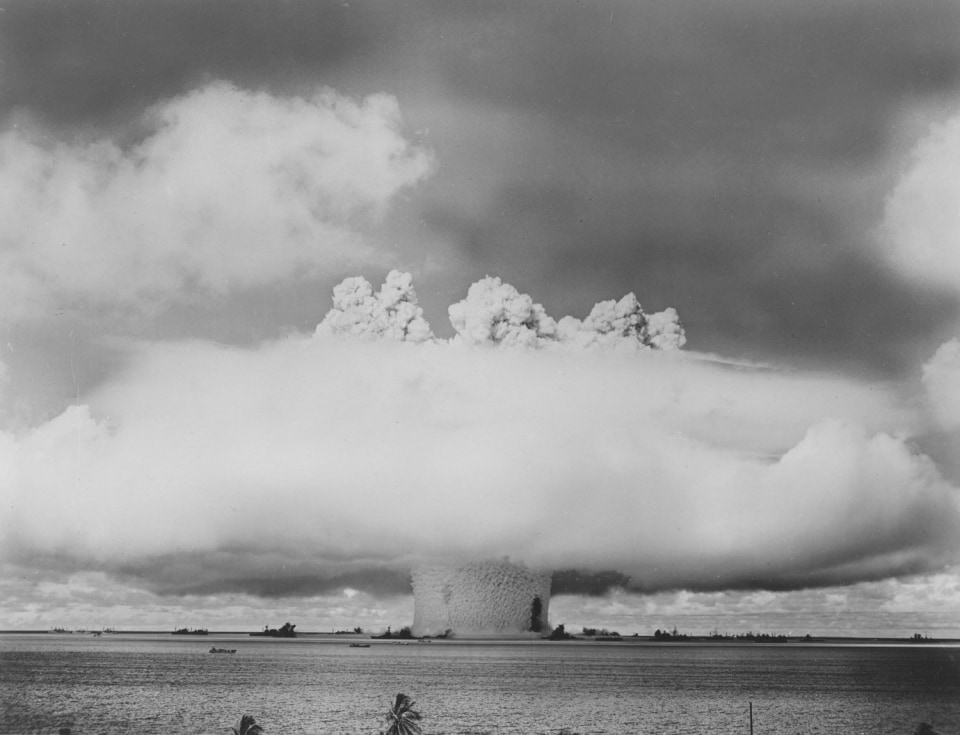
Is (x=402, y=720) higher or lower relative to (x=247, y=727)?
higher

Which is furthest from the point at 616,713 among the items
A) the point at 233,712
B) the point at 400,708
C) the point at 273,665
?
the point at 273,665

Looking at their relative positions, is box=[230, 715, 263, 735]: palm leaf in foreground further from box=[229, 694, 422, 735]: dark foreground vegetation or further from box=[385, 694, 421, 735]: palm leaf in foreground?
box=[385, 694, 421, 735]: palm leaf in foreground

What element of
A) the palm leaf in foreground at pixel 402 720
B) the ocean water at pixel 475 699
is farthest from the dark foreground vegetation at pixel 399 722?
the ocean water at pixel 475 699

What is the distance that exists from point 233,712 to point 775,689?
178 ft

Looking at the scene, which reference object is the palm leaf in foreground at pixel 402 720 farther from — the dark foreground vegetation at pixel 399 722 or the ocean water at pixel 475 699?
the ocean water at pixel 475 699

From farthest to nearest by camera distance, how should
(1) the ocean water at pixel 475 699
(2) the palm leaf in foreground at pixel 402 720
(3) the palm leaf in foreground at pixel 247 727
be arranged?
(1) the ocean water at pixel 475 699 → (3) the palm leaf in foreground at pixel 247 727 → (2) the palm leaf in foreground at pixel 402 720

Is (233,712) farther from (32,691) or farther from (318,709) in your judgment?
(32,691)

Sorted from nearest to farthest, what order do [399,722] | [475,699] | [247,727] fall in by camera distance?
1. [399,722]
2. [247,727]
3. [475,699]

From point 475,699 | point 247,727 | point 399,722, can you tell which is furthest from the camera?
point 475,699

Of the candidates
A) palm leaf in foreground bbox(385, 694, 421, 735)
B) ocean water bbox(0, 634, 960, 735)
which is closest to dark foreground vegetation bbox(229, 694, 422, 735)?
palm leaf in foreground bbox(385, 694, 421, 735)

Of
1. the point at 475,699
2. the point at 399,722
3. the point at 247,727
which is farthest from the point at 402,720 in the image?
the point at 475,699

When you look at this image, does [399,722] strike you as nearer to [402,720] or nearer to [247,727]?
[402,720]

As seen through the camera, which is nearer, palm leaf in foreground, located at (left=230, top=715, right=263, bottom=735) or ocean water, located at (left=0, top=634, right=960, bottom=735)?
palm leaf in foreground, located at (left=230, top=715, right=263, bottom=735)

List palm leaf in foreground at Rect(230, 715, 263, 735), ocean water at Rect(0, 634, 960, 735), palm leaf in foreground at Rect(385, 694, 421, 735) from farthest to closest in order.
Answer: ocean water at Rect(0, 634, 960, 735), palm leaf in foreground at Rect(230, 715, 263, 735), palm leaf in foreground at Rect(385, 694, 421, 735)
